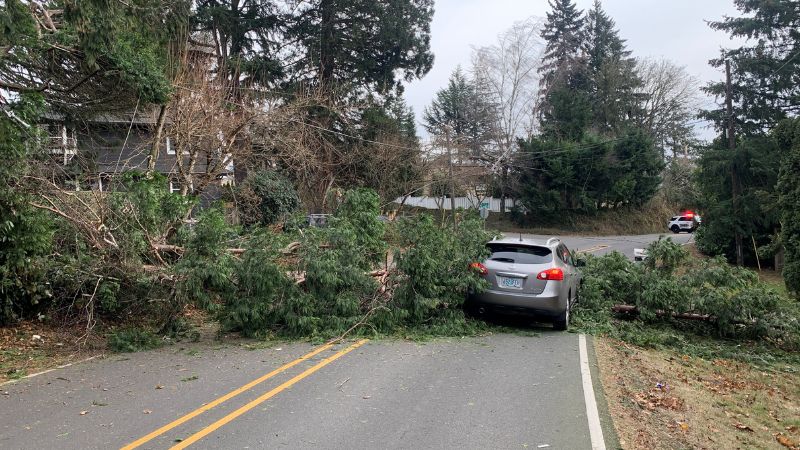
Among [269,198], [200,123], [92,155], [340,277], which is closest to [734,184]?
[269,198]

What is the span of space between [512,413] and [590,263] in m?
8.10

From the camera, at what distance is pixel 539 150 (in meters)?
46.6

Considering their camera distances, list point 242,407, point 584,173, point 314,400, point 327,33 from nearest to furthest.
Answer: point 242,407 → point 314,400 → point 327,33 → point 584,173

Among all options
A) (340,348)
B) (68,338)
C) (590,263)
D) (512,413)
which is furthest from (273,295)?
(590,263)

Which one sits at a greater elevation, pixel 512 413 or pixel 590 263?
pixel 590 263

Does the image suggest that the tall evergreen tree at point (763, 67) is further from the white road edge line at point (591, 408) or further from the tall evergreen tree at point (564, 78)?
the white road edge line at point (591, 408)

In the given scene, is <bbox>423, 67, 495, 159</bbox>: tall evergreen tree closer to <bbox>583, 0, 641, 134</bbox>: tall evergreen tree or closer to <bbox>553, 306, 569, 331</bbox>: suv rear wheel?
<bbox>583, 0, 641, 134</bbox>: tall evergreen tree

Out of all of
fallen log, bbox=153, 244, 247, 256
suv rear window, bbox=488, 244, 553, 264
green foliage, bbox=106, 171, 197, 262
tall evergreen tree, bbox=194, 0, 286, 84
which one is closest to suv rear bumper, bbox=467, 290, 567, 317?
suv rear window, bbox=488, 244, 553, 264

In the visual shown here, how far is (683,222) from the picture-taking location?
160ft

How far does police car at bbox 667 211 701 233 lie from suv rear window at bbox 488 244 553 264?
43.7 meters

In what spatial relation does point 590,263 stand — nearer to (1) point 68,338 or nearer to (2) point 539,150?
(1) point 68,338

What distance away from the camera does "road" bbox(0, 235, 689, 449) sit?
4906 mm

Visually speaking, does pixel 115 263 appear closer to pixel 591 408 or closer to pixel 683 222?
pixel 591 408

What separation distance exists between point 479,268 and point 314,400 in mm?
4657
